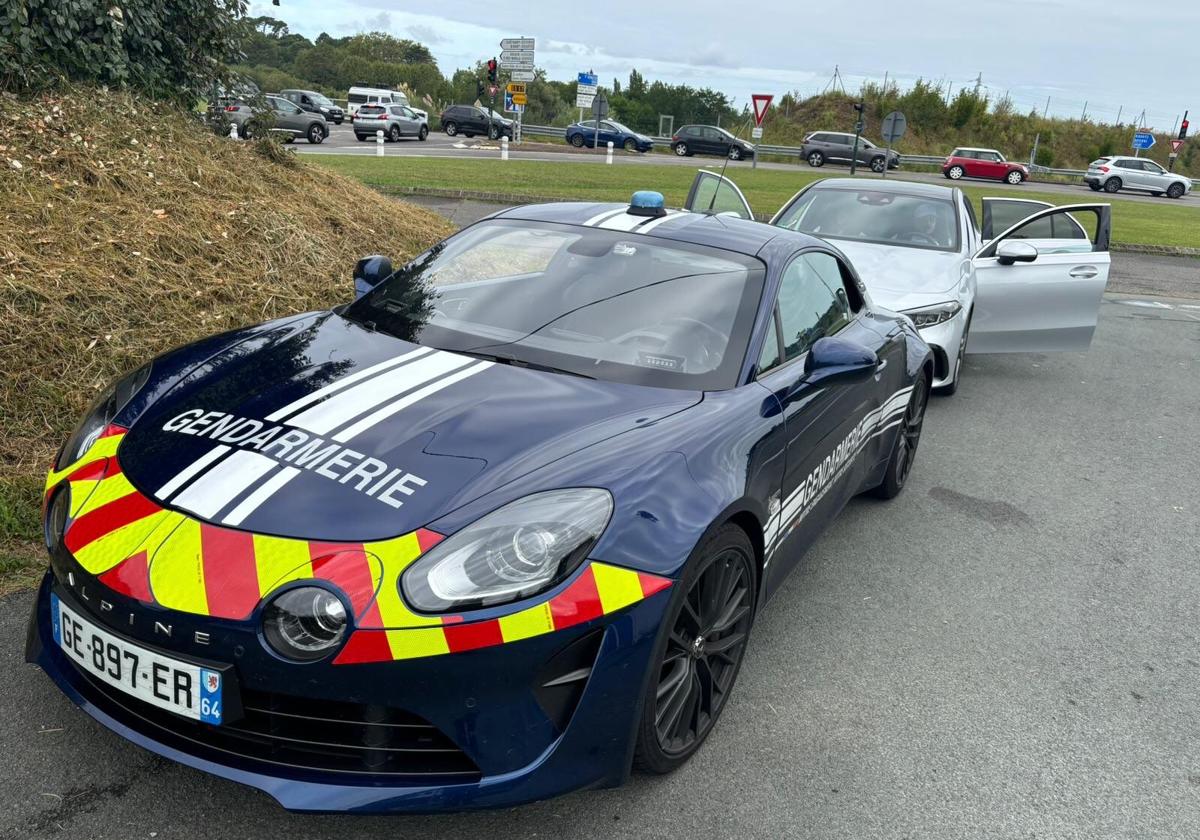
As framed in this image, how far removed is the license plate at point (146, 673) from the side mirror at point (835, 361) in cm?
216

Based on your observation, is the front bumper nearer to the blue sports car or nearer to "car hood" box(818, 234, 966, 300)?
the blue sports car

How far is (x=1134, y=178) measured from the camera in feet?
130

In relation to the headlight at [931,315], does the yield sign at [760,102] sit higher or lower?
higher

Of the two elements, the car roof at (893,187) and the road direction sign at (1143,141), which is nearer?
the car roof at (893,187)

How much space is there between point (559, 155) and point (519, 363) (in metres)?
31.4

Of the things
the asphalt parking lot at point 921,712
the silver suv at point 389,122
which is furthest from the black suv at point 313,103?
the asphalt parking lot at point 921,712

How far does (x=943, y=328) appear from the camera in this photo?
6578mm

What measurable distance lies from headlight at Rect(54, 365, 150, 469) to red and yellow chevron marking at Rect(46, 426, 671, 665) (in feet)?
1.64

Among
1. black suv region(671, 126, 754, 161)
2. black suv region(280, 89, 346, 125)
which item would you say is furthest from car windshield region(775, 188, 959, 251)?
black suv region(671, 126, 754, 161)

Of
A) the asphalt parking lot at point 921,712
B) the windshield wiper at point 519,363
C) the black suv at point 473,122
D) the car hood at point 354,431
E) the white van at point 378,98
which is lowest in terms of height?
the asphalt parking lot at point 921,712

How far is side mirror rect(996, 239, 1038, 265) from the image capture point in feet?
24.2

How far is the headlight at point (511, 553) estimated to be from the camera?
84.4 inches

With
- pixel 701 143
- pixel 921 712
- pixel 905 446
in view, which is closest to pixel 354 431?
pixel 921 712

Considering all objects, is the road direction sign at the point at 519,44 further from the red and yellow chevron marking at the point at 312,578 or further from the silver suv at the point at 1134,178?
the red and yellow chevron marking at the point at 312,578
